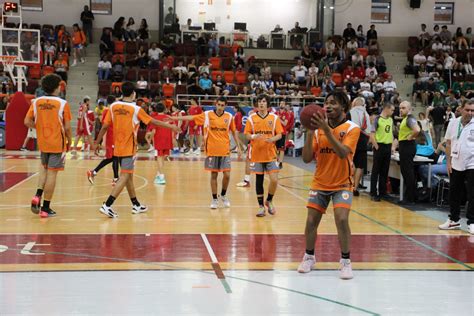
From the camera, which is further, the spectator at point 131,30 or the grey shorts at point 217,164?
the spectator at point 131,30

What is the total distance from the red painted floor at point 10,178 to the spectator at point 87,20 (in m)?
17.2

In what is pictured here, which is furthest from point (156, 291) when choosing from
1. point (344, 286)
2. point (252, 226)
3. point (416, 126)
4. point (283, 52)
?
point (283, 52)

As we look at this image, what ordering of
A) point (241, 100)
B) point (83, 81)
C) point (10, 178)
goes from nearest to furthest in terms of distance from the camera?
point (10, 178) → point (241, 100) → point (83, 81)

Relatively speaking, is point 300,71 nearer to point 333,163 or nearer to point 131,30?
point 131,30

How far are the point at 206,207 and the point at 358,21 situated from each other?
82.1ft

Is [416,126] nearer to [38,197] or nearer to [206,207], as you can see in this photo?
[206,207]

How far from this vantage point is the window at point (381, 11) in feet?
109

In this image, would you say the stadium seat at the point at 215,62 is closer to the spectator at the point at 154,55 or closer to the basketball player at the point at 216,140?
the spectator at the point at 154,55

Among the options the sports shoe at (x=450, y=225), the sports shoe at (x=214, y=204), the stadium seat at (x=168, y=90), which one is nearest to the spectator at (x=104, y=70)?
the stadium seat at (x=168, y=90)

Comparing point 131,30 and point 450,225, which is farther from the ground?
point 131,30

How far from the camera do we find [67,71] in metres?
28.5

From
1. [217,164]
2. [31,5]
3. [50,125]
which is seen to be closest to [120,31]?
[31,5]

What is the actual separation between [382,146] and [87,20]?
2218 cm

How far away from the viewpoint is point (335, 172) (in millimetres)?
6051
